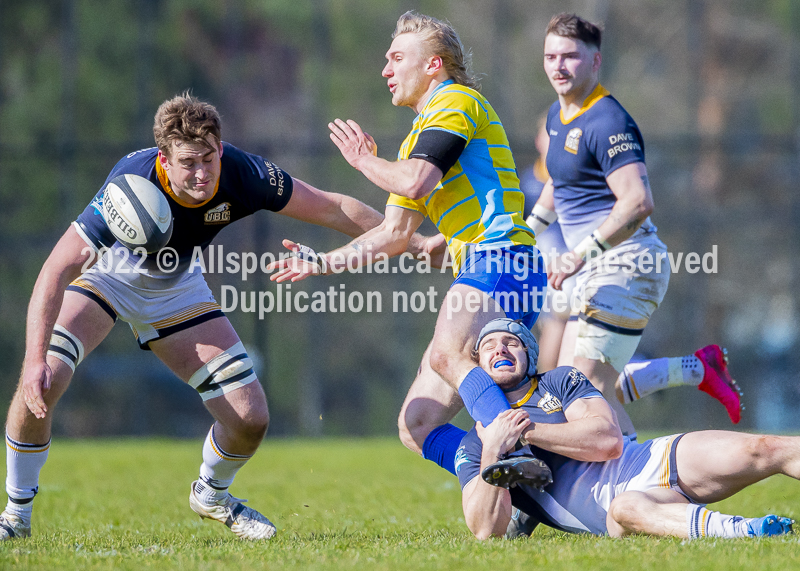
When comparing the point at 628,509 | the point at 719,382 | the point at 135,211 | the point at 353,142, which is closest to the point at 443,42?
the point at 353,142

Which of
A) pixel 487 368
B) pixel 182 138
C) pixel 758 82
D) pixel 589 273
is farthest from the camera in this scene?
pixel 758 82

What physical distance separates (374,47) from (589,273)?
1265cm

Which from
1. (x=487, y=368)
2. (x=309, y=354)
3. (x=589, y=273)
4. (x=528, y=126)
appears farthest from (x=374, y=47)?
(x=487, y=368)

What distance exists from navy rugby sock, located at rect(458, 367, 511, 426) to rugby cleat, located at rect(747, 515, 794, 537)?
104 centimetres

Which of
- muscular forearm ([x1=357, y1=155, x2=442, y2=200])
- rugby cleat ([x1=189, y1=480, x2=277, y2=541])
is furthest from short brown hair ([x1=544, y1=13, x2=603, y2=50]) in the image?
rugby cleat ([x1=189, y1=480, x2=277, y2=541])

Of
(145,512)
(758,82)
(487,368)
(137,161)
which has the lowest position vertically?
(145,512)

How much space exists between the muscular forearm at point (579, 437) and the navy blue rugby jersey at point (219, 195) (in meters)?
1.93

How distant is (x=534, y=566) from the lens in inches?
122

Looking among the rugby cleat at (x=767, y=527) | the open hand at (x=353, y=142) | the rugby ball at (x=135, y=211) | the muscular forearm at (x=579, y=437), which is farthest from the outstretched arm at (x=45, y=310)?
the rugby cleat at (x=767, y=527)

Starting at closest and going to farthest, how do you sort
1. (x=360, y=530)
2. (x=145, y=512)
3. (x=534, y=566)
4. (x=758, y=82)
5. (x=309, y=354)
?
(x=534, y=566) < (x=360, y=530) < (x=145, y=512) < (x=309, y=354) < (x=758, y=82)

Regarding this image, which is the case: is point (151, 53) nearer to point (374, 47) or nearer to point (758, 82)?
point (374, 47)

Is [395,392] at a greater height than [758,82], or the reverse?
[758,82]

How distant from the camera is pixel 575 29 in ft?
17.1

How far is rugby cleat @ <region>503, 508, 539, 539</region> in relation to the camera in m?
4.22
